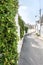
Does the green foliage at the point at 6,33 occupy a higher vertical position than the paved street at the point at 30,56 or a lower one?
higher

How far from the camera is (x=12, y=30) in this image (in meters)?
3.88

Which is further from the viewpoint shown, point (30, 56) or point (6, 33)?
point (30, 56)

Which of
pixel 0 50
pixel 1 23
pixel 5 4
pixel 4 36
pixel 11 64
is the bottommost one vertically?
pixel 11 64

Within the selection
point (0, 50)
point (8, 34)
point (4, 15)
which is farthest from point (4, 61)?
point (4, 15)

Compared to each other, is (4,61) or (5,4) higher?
(5,4)

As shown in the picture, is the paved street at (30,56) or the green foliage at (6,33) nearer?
the green foliage at (6,33)

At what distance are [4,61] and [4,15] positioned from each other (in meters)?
Answer: 0.80

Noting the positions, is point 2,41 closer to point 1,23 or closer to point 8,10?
point 1,23

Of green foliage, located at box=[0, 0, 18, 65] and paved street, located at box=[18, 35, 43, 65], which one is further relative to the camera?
paved street, located at box=[18, 35, 43, 65]

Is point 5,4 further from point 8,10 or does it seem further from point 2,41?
point 2,41

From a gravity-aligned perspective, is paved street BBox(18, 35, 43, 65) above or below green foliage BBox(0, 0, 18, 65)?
below

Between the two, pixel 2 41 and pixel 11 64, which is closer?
pixel 2 41

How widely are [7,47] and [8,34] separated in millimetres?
229

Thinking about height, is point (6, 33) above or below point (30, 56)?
above
